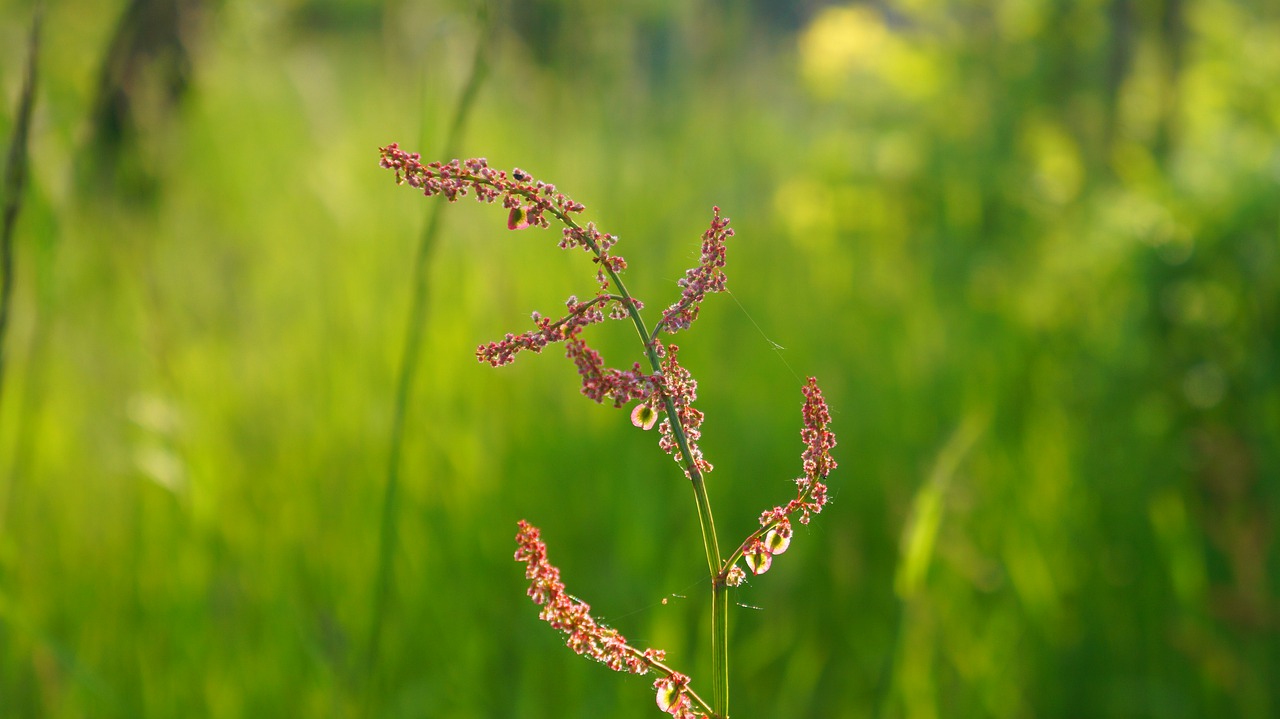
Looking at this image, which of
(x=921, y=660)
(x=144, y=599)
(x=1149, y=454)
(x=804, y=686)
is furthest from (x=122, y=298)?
(x=1149, y=454)

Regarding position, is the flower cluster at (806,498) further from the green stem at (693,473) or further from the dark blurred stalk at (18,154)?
the dark blurred stalk at (18,154)

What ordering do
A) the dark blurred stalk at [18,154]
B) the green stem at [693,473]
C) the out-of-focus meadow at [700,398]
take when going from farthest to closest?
1. the out-of-focus meadow at [700,398]
2. the dark blurred stalk at [18,154]
3. the green stem at [693,473]

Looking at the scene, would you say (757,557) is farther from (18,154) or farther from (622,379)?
(18,154)

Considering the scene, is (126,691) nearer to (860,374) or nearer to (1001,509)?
(1001,509)

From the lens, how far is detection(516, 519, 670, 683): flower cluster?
460 millimetres

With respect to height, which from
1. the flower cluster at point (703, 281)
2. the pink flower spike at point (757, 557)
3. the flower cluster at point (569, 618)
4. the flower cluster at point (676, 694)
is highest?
the flower cluster at point (703, 281)

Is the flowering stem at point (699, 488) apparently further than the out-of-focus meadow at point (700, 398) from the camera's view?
No

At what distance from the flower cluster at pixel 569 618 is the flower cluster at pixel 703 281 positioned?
119 millimetres

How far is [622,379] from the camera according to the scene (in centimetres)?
44

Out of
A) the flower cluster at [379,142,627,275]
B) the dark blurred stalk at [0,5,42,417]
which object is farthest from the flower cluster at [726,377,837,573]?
the dark blurred stalk at [0,5,42,417]

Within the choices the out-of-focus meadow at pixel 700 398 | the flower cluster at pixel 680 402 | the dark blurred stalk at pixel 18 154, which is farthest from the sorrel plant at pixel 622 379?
the dark blurred stalk at pixel 18 154

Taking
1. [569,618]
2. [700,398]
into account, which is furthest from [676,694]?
[700,398]

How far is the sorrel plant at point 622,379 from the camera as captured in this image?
426mm

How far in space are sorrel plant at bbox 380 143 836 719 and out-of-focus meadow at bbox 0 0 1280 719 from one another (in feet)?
1.66
